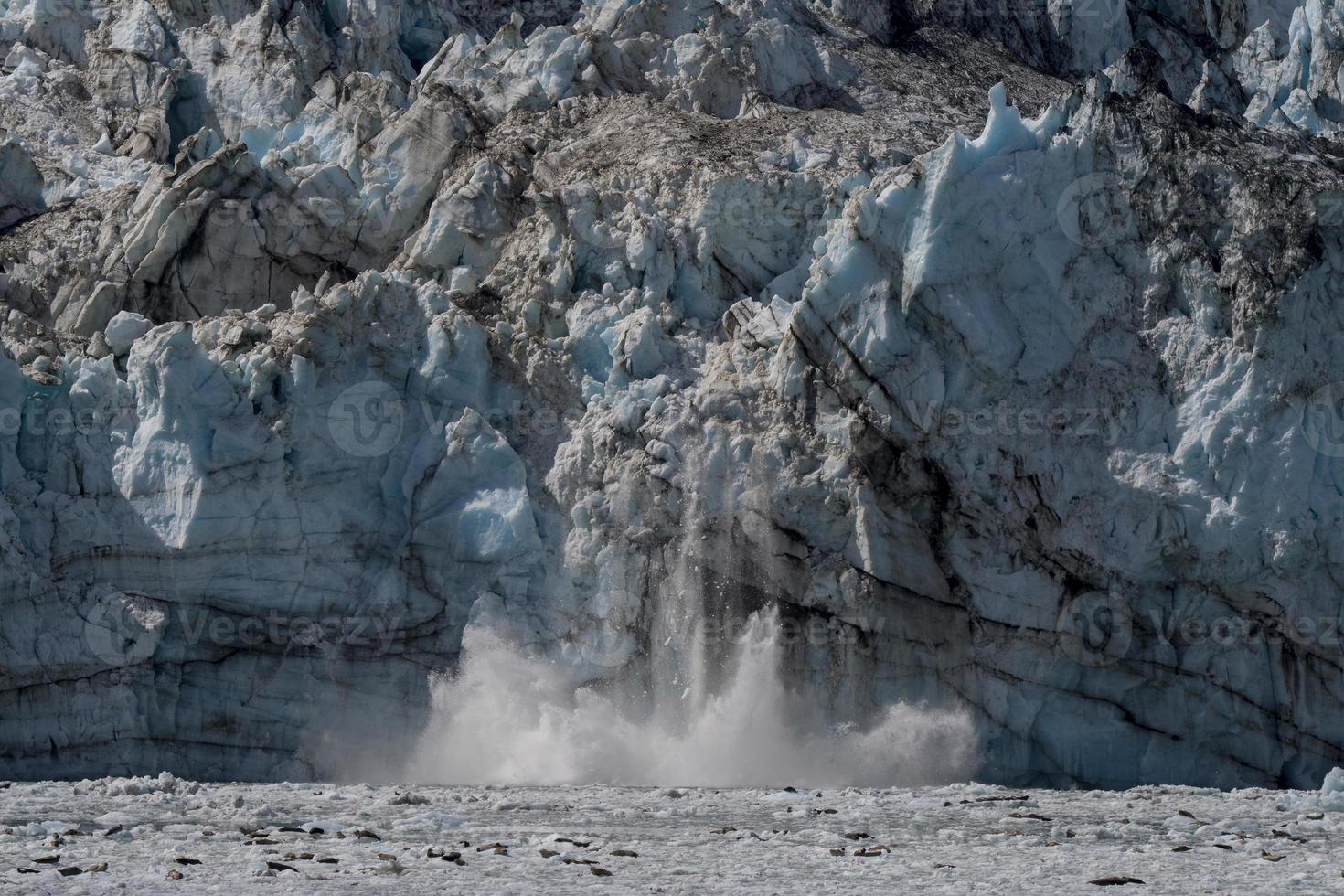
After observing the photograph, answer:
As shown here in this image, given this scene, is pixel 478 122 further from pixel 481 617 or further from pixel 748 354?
pixel 481 617

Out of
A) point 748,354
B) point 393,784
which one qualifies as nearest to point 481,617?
point 393,784

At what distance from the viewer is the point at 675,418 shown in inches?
915

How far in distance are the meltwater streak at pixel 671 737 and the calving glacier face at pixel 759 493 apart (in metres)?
0.05

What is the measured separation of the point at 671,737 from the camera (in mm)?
22453

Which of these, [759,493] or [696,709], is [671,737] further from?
[759,493]

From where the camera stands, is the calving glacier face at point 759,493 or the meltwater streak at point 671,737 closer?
the meltwater streak at point 671,737

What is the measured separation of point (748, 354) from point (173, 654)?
25.1 feet

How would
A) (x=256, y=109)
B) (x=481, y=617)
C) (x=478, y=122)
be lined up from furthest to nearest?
(x=256, y=109)
(x=478, y=122)
(x=481, y=617)

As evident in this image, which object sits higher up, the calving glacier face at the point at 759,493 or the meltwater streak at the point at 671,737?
the calving glacier face at the point at 759,493

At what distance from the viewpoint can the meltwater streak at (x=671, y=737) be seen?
22109mm

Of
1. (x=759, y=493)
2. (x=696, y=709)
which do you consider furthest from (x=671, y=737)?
(x=759, y=493)

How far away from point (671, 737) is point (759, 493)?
299 centimetres

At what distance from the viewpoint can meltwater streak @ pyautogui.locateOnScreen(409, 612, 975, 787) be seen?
22.1 metres

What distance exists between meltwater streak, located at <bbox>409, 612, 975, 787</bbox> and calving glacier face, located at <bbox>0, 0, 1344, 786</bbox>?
0.05 meters
